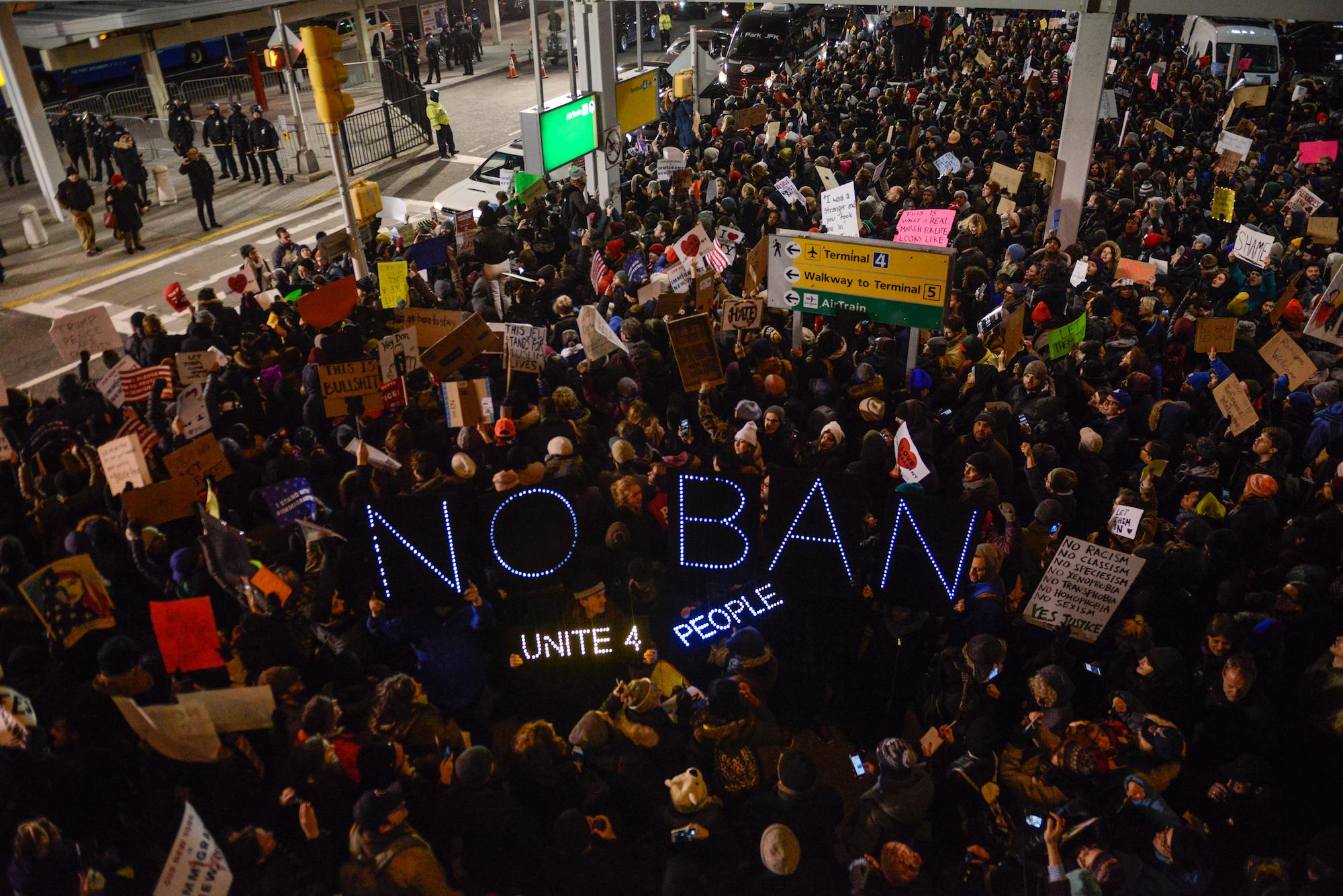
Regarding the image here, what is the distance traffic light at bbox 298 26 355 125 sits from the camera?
8.23 metres

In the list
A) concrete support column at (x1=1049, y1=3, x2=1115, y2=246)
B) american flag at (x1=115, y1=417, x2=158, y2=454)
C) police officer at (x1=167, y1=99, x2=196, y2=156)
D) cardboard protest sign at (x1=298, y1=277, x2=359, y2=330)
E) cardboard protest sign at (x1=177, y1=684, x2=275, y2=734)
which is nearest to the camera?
cardboard protest sign at (x1=177, y1=684, x2=275, y2=734)

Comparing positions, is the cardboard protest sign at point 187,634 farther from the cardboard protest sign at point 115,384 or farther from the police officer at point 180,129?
the police officer at point 180,129

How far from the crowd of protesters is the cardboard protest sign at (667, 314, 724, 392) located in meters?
0.26

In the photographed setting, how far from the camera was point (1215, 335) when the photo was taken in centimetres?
791

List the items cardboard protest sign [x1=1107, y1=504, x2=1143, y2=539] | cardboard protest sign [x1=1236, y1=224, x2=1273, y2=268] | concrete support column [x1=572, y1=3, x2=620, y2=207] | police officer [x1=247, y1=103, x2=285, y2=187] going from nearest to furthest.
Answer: cardboard protest sign [x1=1107, y1=504, x2=1143, y2=539]
cardboard protest sign [x1=1236, y1=224, x2=1273, y2=268]
concrete support column [x1=572, y1=3, x2=620, y2=207]
police officer [x1=247, y1=103, x2=285, y2=187]

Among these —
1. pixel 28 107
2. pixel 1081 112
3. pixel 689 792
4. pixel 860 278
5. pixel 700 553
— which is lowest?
pixel 689 792

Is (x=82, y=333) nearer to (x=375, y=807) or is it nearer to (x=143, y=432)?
(x=143, y=432)

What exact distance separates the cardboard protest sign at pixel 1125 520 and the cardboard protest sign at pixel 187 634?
17.8 feet

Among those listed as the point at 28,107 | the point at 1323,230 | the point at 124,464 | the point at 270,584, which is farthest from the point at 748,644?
the point at 28,107

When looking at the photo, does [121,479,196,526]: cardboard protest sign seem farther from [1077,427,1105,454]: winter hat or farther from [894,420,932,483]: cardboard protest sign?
[1077,427,1105,454]: winter hat

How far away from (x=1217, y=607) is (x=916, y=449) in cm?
204

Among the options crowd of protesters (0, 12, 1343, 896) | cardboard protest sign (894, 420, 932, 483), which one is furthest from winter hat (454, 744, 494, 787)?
cardboard protest sign (894, 420, 932, 483)

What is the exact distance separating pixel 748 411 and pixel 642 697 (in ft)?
9.40

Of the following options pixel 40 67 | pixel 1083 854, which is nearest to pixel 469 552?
pixel 1083 854
